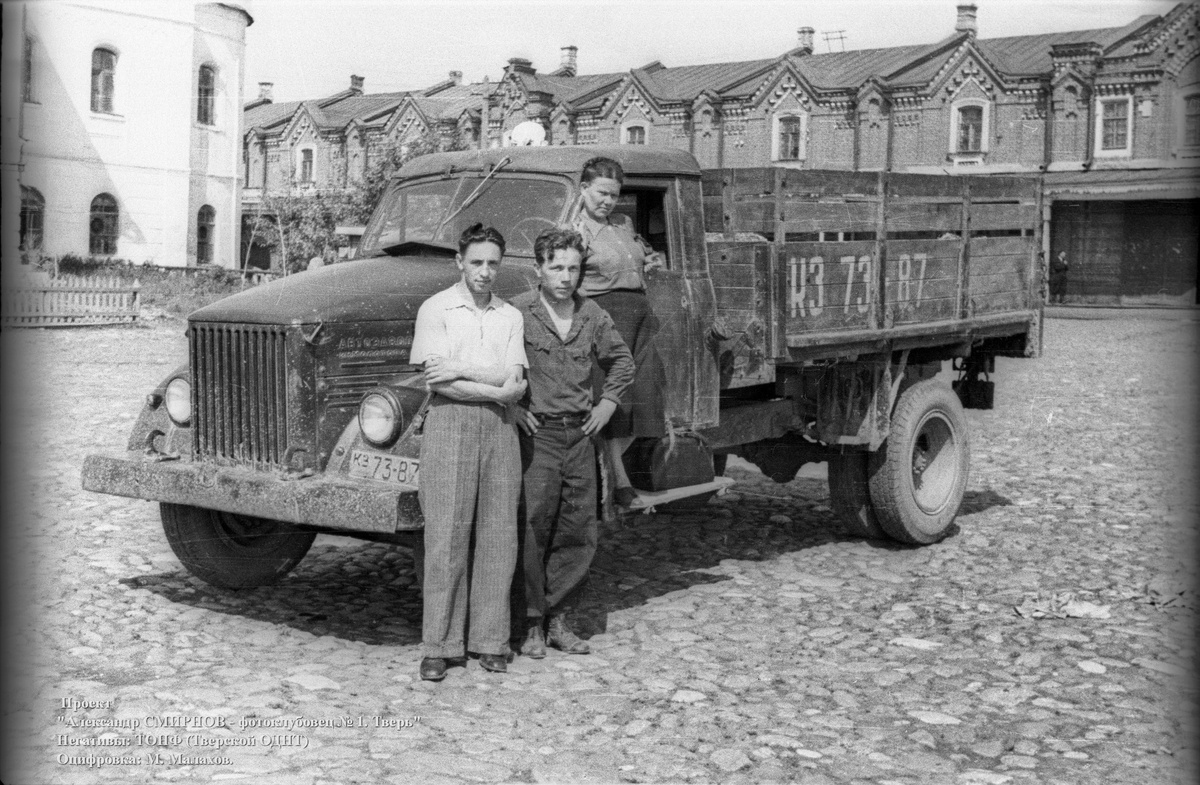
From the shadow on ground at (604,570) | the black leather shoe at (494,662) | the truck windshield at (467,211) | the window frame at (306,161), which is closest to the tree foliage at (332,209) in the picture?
the window frame at (306,161)

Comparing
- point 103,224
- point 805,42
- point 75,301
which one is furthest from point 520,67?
point 75,301

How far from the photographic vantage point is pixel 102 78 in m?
30.2

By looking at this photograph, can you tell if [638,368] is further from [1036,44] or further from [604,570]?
[1036,44]

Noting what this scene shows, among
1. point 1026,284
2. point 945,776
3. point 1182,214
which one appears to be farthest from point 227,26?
point 945,776

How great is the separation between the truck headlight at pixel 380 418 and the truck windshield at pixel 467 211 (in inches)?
50.1

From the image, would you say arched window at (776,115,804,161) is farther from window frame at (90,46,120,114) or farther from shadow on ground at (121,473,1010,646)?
shadow on ground at (121,473,1010,646)

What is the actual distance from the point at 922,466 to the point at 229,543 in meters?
4.35

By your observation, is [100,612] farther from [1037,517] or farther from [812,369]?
[1037,517]

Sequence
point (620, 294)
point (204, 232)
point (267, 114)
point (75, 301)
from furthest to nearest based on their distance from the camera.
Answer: point (267, 114) → point (204, 232) → point (75, 301) → point (620, 294)

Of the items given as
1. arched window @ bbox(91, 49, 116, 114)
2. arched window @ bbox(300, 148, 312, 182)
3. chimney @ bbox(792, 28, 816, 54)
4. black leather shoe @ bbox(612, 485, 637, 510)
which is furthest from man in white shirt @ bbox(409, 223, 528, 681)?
arched window @ bbox(300, 148, 312, 182)

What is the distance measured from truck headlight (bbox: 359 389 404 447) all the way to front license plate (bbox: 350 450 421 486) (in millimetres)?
72

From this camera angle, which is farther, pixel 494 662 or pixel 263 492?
pixel 263 492

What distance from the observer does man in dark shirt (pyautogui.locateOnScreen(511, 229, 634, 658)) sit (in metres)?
5.48

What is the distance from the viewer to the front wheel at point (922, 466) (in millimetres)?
7836
